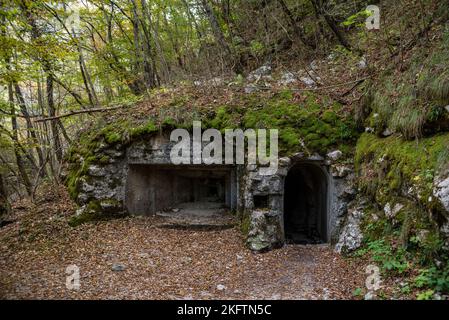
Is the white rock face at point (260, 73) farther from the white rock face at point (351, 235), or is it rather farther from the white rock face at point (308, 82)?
the white rock face at point (351, 235)

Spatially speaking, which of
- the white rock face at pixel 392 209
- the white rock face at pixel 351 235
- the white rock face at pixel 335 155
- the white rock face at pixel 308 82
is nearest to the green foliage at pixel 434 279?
the white rock face at pixel 392 209

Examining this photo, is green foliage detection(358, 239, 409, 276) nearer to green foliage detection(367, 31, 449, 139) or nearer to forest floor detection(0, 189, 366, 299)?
forest floor detection(0, 189, 366, 299)

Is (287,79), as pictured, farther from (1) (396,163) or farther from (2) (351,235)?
(2) (351,235)

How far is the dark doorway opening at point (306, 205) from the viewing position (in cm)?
689

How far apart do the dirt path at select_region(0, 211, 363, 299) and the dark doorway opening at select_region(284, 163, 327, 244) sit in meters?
1.39

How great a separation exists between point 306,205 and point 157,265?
192 inches

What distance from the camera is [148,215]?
7555mm

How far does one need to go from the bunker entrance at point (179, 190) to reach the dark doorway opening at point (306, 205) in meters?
2.00

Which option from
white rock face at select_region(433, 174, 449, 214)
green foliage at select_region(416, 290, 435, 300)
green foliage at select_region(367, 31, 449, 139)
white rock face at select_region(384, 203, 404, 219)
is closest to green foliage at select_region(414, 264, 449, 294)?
green foliage at select_region(416, 290, 435, 300)

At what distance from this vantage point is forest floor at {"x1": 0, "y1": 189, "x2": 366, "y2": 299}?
13.5 ft

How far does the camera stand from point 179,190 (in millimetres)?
8969
